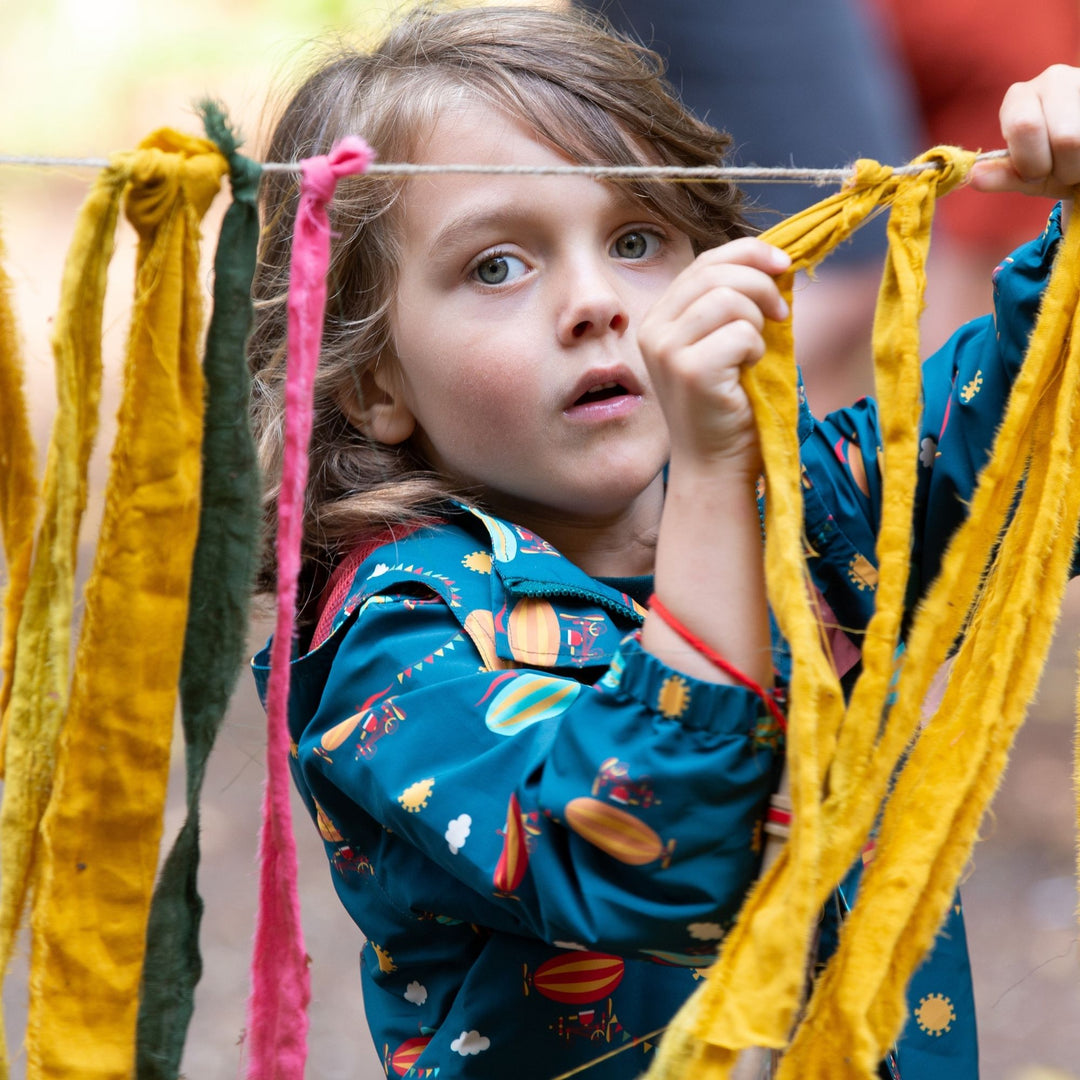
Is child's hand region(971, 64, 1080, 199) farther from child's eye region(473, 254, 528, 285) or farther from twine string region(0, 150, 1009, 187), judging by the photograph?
child's eye region(473, 254, 528, 285)

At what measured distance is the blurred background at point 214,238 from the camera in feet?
5.84

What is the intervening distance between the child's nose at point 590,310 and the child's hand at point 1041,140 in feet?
0.91

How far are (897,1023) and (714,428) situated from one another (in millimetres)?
347

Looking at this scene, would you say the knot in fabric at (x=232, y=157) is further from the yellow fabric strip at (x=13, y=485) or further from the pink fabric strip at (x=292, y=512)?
the yellow fabric strip at (x=13, y=485)

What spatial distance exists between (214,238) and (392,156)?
3.71ft

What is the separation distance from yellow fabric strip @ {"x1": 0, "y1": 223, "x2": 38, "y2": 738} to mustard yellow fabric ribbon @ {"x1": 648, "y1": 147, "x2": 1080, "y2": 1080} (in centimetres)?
42

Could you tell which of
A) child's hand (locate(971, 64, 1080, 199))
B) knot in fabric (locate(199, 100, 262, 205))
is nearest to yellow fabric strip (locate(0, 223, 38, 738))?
knot in fabric (locate(199, 100, 262, 205))

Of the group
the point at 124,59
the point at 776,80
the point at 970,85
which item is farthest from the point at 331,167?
the point at 124,59

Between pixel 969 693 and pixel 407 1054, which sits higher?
pixel 969 693

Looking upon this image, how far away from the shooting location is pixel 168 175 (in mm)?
676

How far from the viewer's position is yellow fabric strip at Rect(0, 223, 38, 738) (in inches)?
28.2

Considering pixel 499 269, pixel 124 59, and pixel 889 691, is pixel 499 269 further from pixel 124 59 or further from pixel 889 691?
pixel 124 59

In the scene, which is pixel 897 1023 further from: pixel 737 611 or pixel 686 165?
pixel 686 165

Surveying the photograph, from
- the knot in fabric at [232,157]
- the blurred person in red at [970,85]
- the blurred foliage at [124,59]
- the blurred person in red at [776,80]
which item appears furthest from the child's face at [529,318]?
the blurred foliage at [124,59]
